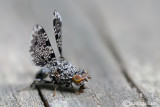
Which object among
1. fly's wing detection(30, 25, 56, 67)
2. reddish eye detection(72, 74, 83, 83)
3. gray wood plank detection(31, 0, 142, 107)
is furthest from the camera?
fly's wing detection(30, 25, 56, 67)

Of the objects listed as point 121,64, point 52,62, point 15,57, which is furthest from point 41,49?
point 121,64

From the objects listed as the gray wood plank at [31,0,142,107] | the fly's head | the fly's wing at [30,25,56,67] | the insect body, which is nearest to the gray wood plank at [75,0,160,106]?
the gray wood plank at [31,0,142,107]

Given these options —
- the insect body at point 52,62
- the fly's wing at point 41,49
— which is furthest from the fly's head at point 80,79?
the fly's wing at point 41,49

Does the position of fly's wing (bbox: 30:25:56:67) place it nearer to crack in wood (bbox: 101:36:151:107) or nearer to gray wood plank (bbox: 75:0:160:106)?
crack in wood (bbox: 101:36:151:107)

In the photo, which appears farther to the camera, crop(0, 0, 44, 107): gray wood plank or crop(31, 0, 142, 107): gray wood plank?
crop(0, 0, 44, 107): gray wood plank

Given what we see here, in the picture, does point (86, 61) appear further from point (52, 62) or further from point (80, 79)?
point (80, 79)

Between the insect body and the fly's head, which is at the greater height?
the insect body
